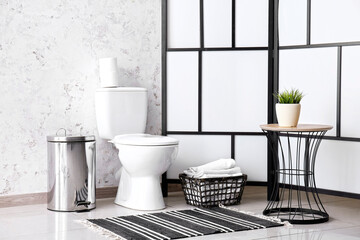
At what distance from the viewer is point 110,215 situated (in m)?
3.59

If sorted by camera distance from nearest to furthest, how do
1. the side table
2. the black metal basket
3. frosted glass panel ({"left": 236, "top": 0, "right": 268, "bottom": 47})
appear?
the side table → the black metal basket → frosted glass panel ({"left": 236, "top": 0, "right": 268, "bottom": 47})

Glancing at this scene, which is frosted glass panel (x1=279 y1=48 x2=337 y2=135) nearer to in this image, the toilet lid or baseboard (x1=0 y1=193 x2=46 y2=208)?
the toilet lid

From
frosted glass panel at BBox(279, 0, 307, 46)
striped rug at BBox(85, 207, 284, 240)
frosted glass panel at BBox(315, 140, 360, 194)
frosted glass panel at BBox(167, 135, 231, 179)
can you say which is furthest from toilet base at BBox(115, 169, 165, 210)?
frosted glass panel at BBox(279, 0, 307, 46)

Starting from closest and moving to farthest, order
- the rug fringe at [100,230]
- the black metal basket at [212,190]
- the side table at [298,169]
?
the rug fringe at [100,230] < the side table at [298,169] < the black metal basket at [212,190]

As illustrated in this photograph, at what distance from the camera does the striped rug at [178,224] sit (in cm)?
307

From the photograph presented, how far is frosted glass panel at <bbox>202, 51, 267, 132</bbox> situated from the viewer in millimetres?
4266

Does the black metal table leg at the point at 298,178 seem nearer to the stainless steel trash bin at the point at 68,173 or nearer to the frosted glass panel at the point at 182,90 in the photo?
the frosted glass panel at the point at 182,90

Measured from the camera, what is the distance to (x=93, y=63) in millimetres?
4117

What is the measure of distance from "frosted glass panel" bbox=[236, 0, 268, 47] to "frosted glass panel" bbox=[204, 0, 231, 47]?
0.09m

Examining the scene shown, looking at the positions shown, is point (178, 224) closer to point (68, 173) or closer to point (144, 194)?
point (144, 194)

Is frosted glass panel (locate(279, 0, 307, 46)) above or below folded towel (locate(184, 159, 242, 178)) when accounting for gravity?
above

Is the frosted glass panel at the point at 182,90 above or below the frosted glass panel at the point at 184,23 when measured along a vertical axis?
below

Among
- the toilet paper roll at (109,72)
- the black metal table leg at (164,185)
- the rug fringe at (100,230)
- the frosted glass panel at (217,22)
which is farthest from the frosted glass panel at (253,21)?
the rug fringe at (100,230)

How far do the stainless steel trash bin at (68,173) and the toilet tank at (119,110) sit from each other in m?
0.28
